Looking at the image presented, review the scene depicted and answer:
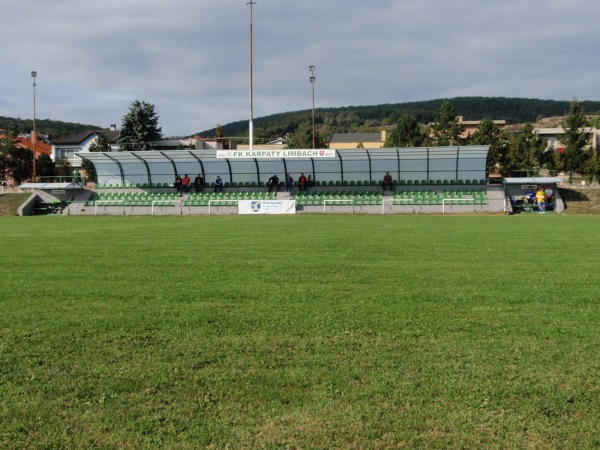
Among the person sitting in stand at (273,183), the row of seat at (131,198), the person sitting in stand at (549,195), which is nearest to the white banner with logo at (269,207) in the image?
the person sitting in stand at (273,183)

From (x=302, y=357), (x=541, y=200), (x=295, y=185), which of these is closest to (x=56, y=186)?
(x=295, y=185)

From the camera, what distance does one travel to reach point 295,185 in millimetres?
44344

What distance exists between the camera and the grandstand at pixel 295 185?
3984 centimetres

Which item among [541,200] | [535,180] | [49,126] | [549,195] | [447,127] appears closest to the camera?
[541,200]

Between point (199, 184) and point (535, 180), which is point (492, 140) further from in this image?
point (199, 184)

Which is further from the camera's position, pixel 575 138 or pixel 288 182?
pixel 575 138

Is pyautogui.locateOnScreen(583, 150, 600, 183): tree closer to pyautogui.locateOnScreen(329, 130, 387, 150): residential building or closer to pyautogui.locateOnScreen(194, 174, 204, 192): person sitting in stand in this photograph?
pyautogui.locateOnScreen(194, 174, 204, 192): person sitting in stand

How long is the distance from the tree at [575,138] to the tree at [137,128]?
167ft

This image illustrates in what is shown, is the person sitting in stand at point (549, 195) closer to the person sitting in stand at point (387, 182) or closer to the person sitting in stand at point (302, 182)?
the person sitting in stand at point (387, 182)

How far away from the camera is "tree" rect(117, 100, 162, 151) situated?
7025cm

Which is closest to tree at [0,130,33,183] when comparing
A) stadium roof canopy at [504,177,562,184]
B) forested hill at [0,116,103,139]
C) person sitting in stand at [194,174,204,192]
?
person sitting in stand at [194,174,204,192]

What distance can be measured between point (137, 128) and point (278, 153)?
116ft

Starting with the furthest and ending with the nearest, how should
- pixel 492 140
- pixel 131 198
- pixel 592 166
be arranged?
1. pixel 492 140
2. pixel 592 166
3. pixel 131 198

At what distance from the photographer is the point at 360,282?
Result: 9070mm
